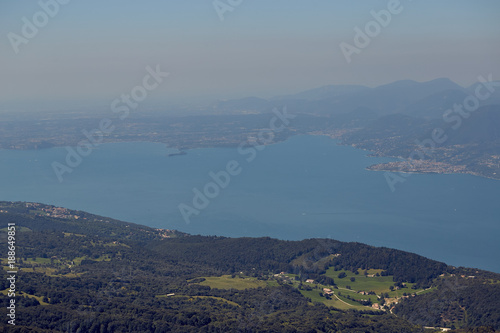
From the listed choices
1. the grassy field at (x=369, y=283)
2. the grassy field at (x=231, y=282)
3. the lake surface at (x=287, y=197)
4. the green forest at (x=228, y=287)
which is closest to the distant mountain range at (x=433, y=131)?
the lake surface at (x=287, y=197)

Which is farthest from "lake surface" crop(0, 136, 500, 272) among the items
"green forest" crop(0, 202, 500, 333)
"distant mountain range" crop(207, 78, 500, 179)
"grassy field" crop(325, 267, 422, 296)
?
"grassy field" crop(325, 267, 422, 296)

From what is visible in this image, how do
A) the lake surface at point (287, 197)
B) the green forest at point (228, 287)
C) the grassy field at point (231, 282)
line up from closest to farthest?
1. the green forest at point (228, 287)
2. the grassy field at point (231, 282)
3. the lake surface at point (287, 197)

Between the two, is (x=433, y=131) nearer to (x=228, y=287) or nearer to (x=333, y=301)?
(x=333, y=301)

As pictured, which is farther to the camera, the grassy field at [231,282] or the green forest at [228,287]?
the grassy field at [231,282]

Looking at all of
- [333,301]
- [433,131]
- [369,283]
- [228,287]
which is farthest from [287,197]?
[433,131]

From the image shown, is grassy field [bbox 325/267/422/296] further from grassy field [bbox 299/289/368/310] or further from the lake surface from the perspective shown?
the lake surface

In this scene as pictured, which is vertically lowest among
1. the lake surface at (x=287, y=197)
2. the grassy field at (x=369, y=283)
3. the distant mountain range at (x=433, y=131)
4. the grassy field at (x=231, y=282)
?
the grassy field at (x=231, y=282)

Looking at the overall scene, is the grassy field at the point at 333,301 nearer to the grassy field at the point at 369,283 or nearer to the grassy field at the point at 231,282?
the grassy field at the point at 369,283
